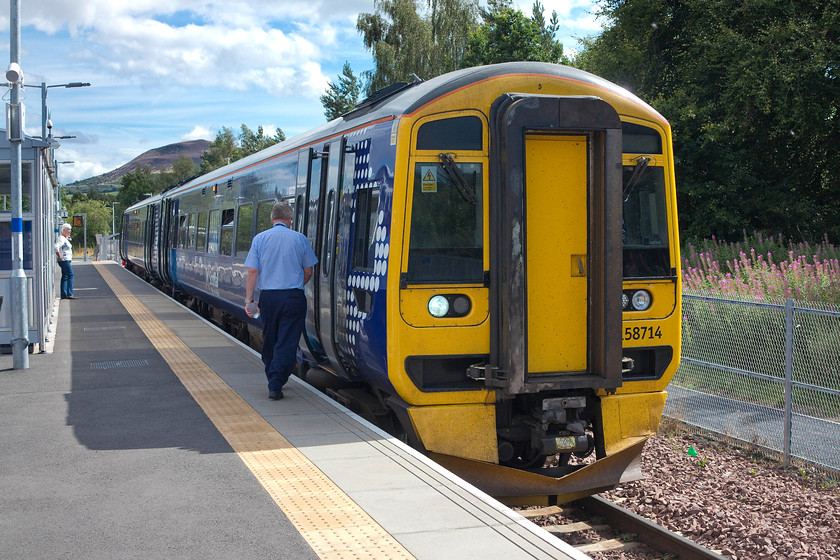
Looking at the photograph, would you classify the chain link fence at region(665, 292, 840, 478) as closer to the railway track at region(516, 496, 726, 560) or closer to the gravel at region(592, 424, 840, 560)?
the gravel at region(592, 424, 840, 560)

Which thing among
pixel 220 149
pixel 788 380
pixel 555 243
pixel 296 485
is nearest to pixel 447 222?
pixel 555 243

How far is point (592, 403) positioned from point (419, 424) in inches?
52.7

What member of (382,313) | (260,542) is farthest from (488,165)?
(260,542)

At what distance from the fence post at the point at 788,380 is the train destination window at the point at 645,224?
1.89 metres

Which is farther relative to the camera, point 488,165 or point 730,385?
point 730,385

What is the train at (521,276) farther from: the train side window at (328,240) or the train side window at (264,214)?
the train side window at (264,214)

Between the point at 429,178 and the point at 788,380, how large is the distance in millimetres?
4062

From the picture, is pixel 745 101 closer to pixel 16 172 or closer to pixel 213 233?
pixel 213 233

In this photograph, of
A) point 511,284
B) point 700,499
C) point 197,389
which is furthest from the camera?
point 197,389

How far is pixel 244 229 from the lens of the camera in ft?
41.3

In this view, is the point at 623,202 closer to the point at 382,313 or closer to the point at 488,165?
the point at 488,165

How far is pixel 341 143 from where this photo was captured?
293 inches

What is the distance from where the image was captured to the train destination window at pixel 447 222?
603 cm

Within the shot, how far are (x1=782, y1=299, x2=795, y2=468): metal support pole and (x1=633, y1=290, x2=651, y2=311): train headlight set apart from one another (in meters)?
2.05
